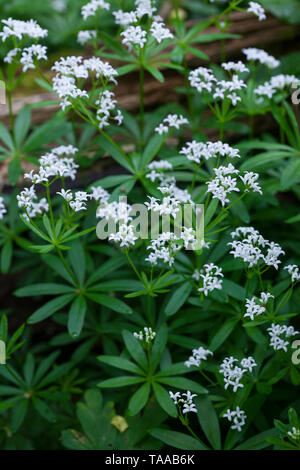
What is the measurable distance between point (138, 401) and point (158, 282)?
22.8 inches

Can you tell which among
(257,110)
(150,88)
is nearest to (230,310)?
(257,110)

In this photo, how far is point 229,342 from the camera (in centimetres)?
280

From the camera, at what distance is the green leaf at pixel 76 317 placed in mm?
2629

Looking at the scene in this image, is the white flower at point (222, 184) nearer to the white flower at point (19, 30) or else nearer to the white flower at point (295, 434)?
the white flower at point (295, 434)

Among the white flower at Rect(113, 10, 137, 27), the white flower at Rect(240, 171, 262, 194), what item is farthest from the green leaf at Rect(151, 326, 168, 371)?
the white flower at Rect(113, 10, 137, 27)

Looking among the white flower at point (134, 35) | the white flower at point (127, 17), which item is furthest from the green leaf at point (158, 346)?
the white flower at point (127, 17)

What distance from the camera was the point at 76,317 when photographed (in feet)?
8.82

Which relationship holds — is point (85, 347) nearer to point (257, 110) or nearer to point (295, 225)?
point (295, 225)

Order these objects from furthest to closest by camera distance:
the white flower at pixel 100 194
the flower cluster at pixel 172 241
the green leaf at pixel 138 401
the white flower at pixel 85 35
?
1. the white flower at pixel 85 35
2. the white flower at pixel 100 194
3. the green leaf at pixel 138 401
4. the flower cluster at pixel 172 241

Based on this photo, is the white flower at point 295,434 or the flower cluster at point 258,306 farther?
the flower cluster at point 258,306

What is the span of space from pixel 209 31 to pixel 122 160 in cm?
173

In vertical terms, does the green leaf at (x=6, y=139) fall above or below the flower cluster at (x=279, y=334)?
above

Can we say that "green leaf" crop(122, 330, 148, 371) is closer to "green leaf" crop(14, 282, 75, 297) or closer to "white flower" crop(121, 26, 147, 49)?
"green leaf" crop(14, 282, 75, 297)
